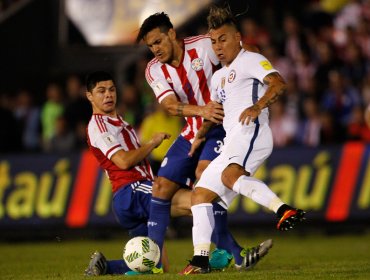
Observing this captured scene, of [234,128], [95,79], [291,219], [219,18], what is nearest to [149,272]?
[234,128]

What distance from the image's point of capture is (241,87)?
9.33 m

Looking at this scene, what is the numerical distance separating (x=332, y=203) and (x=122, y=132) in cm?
628

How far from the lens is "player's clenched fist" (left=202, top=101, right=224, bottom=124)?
9.40 meters

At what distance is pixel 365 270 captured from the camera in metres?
9.13

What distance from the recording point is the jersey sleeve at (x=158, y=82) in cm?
988

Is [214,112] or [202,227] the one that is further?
[214,112]

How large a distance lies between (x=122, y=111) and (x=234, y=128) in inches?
358

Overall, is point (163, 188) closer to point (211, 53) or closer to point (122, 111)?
point (211, 53)

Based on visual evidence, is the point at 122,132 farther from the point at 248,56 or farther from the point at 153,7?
the point at 153,7

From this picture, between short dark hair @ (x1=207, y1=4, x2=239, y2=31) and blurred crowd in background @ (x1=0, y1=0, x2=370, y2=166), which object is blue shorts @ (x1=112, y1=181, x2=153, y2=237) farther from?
blurred crowd in background @ (x1=0, y1=0, x2=370, y2=166)

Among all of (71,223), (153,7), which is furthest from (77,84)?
(71,223)

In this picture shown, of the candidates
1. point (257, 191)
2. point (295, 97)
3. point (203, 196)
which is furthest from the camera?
point (295, 97)

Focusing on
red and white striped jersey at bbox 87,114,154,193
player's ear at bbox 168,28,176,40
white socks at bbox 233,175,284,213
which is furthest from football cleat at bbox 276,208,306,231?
player's ear at bbox 168,28,176,40

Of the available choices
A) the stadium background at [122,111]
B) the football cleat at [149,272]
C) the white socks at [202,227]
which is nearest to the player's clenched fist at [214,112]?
the white socks at [202,227]
